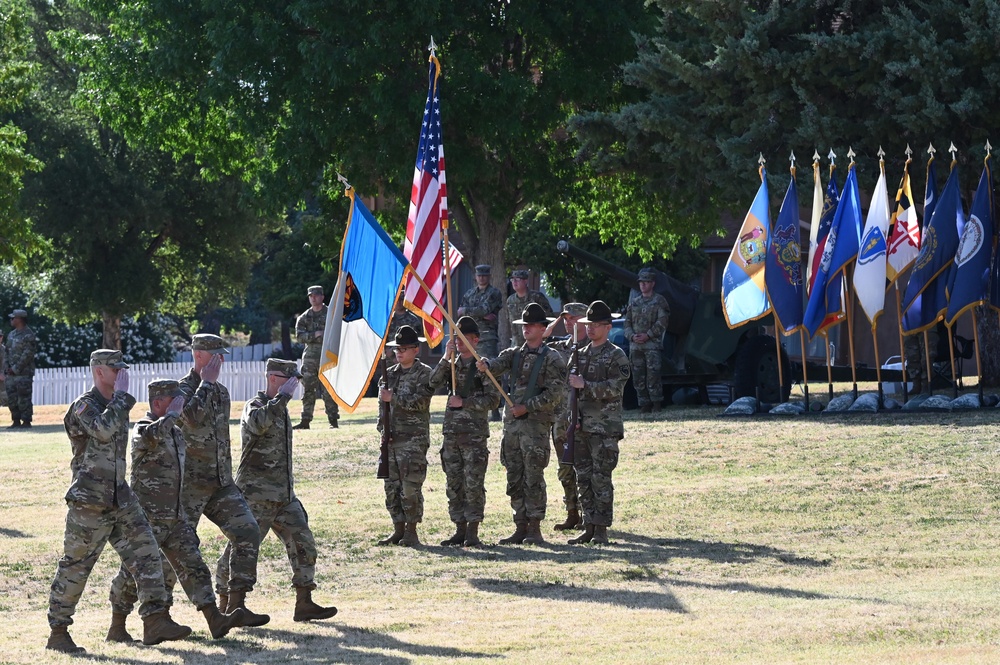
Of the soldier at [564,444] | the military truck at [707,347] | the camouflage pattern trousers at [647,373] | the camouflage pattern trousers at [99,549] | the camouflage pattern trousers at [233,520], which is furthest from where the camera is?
the military truck at [707,347]

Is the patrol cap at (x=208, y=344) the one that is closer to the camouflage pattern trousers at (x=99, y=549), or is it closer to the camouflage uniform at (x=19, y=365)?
the camouflage pattern trousers at (x=99, y=549)

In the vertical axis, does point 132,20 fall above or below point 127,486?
above

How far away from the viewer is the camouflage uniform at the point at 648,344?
22688mm

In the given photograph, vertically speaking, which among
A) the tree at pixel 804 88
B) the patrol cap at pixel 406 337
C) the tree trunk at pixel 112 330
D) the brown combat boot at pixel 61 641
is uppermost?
the tree at pixel 804 88

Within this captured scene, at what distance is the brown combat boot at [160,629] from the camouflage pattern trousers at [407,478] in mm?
4157

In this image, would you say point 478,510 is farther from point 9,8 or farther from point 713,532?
point 9,8

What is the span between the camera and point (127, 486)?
9.72 meters

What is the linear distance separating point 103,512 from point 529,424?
4.98 metres

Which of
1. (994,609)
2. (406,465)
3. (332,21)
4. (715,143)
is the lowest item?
(994,609)

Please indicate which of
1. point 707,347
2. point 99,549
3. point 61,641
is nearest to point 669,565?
point 99,549

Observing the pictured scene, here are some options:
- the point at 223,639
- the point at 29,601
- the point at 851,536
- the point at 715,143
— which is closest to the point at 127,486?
the point at 223,639

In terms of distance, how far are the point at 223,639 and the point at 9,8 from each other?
22.6 m

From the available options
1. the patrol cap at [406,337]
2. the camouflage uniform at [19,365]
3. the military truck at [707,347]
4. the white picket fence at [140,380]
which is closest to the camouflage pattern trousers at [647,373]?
the military truck at [707,347]

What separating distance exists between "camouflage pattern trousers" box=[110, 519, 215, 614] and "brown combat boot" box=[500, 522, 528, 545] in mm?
4374
